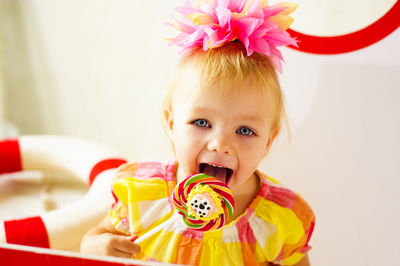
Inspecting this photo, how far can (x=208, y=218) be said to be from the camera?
750mm

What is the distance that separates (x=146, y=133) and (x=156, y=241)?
0.70 meters

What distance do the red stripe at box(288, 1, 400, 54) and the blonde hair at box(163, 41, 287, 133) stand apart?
0.23 m

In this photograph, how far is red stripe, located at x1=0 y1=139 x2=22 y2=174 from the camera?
138 centimetres

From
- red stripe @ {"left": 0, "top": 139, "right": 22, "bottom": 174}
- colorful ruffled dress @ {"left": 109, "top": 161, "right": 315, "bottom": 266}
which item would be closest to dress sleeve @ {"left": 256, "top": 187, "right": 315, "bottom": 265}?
colorful ruffled dress @ {"left": 109, "top": 161, "right": 315, "bottom": 266}

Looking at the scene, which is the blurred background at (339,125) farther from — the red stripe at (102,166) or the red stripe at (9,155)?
the red stripe at (9,155)

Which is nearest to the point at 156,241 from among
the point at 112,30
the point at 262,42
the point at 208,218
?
the point at 208,218

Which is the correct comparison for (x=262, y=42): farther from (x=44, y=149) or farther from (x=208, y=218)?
(x=44, y=149)

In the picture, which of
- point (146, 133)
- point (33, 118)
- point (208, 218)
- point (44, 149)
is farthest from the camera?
point (33, 118)

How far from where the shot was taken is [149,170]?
89 cm

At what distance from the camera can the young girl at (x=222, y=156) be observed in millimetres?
761

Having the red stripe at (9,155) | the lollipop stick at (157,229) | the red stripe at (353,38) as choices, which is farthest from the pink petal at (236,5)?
the red stripe at (9,155)

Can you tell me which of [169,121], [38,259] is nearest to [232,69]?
[169,121]

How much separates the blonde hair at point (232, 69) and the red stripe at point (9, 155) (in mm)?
757

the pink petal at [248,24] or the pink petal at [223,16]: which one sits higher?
the pink petal at [223,16]
